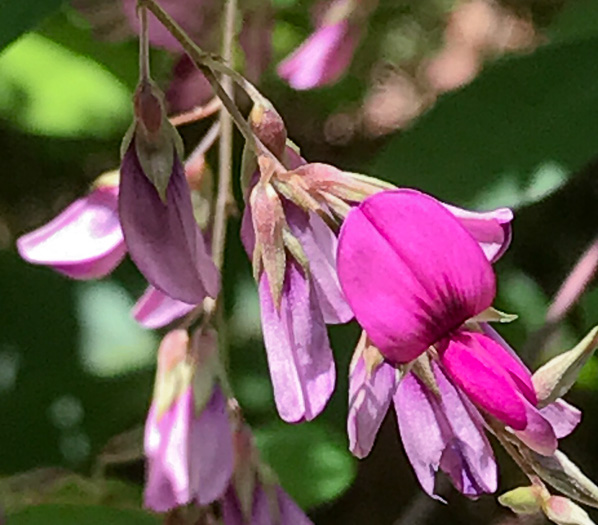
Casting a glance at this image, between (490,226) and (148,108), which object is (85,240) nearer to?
(148,108)

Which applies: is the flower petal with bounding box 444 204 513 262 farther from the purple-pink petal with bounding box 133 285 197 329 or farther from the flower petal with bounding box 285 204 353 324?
the purple-pink petal with bounding box 133 285 197 329

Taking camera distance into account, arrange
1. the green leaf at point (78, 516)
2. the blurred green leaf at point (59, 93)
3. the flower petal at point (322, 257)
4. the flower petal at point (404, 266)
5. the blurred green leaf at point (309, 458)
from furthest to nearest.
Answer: the blurred green leaf at point (59, 93) < the blurred green leaf at point (309, 458) < the green leaf at point (78, 516) < the flower petal at point (322, 257) < the flower petal at point (404, 266)

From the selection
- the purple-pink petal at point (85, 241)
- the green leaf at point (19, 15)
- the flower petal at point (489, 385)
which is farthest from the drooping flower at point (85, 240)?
the flower petal at point (489, 385)

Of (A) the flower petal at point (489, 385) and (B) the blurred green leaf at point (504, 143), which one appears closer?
(A) the flower petal at point (489, 385)

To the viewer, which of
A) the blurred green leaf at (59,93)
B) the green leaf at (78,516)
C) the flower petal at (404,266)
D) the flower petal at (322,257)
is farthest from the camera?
the blurred green leaf at (59,93)

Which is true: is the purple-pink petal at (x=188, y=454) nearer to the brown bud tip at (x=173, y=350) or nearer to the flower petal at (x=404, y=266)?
the brown bud tip at (x=173, y=350)

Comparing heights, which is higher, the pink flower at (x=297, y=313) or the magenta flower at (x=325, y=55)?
the pink flower at (x=297, y=313)

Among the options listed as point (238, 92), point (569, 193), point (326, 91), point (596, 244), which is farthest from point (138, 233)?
point (569, 193)
